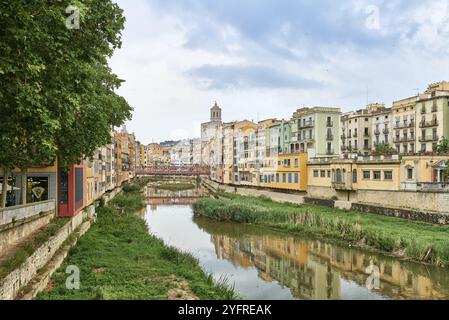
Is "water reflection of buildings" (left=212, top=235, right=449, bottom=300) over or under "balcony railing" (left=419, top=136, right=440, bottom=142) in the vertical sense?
under

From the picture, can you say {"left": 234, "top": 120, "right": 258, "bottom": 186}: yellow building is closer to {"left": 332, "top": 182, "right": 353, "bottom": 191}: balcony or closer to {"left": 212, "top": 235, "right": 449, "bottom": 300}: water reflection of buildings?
{"left": 332, "top": 182, "right": 353, "bottom": 191}: balcony

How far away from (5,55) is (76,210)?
20228 mm

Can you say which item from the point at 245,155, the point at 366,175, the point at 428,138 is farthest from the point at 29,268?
the point at 245,155

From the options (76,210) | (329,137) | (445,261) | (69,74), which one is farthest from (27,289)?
(329,137)

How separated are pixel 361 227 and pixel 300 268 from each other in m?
8.66

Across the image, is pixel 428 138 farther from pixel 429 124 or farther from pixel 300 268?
pixel 300 268

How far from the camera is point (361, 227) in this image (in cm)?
3103

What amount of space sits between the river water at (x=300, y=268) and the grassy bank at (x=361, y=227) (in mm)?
1039

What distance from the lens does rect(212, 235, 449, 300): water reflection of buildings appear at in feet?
66.0

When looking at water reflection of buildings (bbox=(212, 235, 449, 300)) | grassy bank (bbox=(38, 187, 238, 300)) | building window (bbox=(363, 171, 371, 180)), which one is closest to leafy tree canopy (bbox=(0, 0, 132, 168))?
grassy bank (bbox=(38, 187, 238, 300))

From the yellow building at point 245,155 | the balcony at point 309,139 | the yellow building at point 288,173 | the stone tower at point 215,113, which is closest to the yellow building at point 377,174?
the yellow building at point 288,173

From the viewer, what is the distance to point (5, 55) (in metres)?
10.6

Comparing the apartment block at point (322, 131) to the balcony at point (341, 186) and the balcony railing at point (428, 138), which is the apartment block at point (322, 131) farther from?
the balcony railing at point (428, 138)

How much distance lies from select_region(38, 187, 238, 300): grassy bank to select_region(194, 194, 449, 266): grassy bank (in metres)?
13.3
